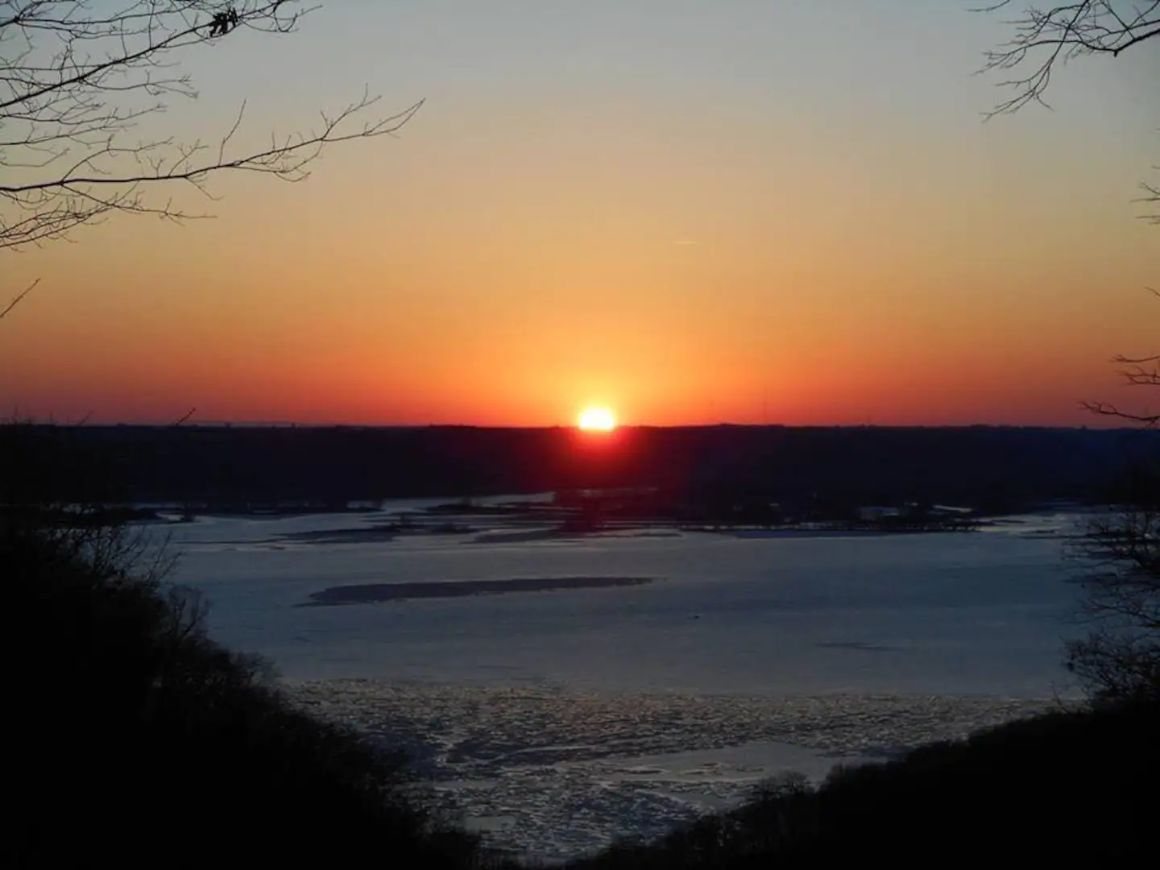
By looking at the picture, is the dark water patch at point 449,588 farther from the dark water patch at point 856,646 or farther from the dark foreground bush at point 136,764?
the dark foreground bush at point 136,764

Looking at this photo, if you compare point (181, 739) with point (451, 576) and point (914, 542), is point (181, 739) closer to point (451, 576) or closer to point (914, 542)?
point (451, 576)

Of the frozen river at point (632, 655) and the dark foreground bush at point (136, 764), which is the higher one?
the dark foreground bush at point (136, 764)

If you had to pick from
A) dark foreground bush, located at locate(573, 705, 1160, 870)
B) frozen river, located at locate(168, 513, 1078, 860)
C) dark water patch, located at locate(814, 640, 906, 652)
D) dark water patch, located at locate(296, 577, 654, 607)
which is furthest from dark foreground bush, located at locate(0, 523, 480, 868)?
dark water patch, located at locate(296, 577, 654, 607)

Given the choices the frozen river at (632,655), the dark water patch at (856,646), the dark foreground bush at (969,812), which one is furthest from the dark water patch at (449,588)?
the dark foreground bush at (969,812)

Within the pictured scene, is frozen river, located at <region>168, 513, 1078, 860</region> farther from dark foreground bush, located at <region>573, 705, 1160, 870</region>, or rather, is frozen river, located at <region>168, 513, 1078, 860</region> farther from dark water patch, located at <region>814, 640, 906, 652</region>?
dark foreground bush, located at <region>573, 705, 1160, 870</region>

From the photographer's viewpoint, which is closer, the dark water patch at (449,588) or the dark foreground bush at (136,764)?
the dark foreground bush at (136,764)

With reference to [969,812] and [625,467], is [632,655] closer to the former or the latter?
[969,812]
